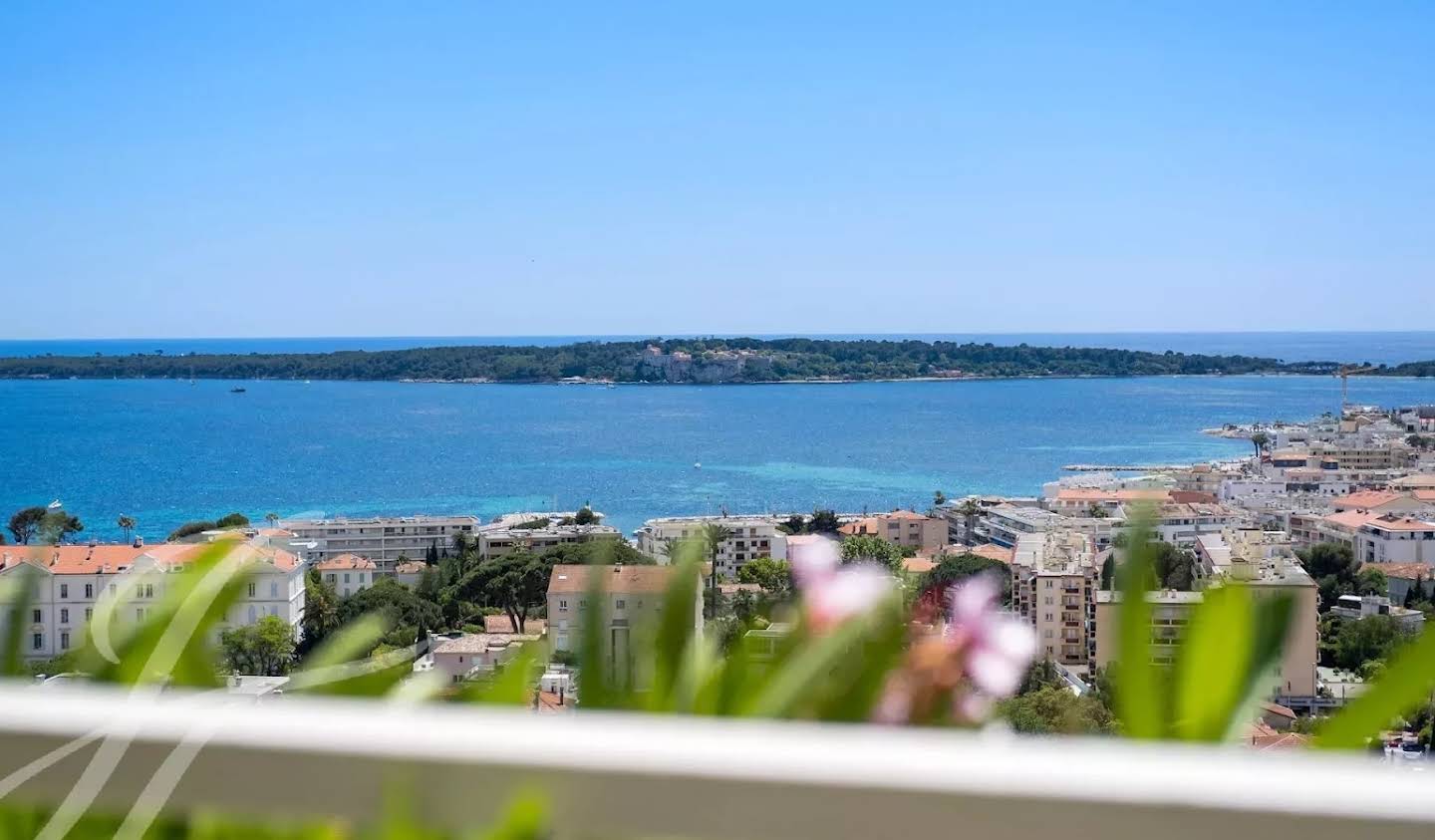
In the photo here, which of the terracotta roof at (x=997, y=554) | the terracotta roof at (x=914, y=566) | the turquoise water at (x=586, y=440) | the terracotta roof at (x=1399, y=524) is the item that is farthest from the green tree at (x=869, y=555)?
the turquoise water at (x=586, y=440)

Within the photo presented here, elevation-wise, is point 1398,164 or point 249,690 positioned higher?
point 1398,164

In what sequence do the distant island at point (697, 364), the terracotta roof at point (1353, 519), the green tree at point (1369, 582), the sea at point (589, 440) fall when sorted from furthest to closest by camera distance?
the distant island at point (697, 364)
the sea at point (589, 440)
the terracotta roof at point (1353, 519)
the green tree at point (1369, 582)

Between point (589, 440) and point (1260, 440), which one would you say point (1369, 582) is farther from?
point (589, 440)

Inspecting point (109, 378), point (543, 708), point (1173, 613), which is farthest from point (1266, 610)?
point (109, 378)

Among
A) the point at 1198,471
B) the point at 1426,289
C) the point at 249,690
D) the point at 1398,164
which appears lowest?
the point at 1198,471

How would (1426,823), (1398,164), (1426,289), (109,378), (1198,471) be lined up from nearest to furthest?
(1426,823)
(1426,289)
(1398,164)
(1198,471)
(109,378)

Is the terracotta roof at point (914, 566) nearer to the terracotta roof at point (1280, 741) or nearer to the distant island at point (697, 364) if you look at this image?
Result: the terracotta roof at point (1280, 741)

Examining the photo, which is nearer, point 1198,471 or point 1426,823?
point 1426,823

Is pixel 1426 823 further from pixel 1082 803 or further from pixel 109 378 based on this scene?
pixel 109 378
